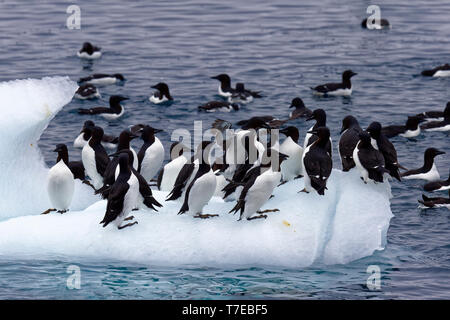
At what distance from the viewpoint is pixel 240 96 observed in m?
29.5

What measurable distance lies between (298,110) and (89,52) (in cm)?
1048

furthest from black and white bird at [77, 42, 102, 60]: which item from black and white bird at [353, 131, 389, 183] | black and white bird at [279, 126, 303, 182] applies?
black and white bird at [353, 131, 389, 183]

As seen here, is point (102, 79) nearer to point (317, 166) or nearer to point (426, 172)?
point (426, 172)

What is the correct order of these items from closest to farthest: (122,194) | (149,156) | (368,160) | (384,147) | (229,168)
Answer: (122,194) < (368,160) < (229,168) < (384,147) < (149,156)

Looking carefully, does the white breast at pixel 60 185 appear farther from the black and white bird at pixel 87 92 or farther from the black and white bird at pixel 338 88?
the black and white bird at pixel 338 88

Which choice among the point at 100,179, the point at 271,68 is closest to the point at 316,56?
the point at 271,68

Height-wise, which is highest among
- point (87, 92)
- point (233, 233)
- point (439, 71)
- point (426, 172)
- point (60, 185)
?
point (439, 71)

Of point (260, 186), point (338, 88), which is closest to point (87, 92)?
point (338, 88)

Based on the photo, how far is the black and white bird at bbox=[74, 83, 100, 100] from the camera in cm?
3000

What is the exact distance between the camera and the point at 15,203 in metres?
17.4

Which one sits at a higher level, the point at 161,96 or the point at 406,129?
the point at 161,96

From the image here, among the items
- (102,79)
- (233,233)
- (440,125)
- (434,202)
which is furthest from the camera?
(102,79)

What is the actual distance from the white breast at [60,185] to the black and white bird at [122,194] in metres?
1.39
